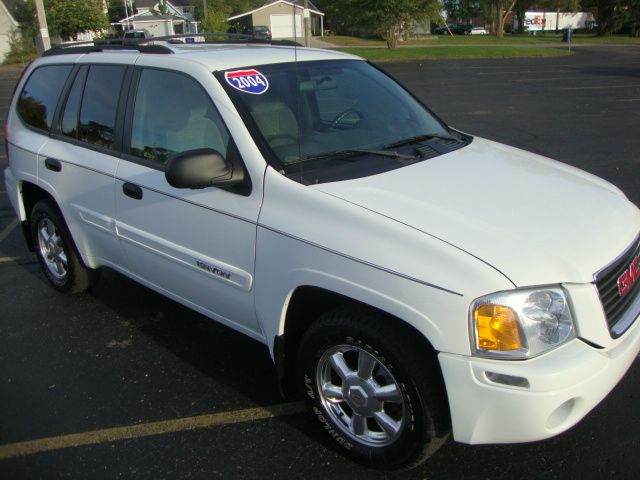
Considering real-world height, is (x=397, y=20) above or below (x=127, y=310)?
above

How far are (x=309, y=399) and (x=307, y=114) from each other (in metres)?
1.53

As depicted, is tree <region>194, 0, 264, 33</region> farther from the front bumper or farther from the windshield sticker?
the front bumper

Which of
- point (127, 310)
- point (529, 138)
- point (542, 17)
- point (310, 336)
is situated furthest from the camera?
point (542, 17)

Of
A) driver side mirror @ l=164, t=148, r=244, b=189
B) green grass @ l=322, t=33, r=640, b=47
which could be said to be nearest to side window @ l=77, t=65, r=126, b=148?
driver side mirror @ l=164, t=148, r=244, b=189

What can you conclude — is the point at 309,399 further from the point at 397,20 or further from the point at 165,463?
the point at 397,20

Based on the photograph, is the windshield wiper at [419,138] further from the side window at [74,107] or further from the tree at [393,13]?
the tree at [393,13]

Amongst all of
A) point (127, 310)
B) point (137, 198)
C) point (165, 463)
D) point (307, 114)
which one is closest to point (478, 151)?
point (307, 114)

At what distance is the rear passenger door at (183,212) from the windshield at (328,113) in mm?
203

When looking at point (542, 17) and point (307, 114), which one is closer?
point (307, 114)

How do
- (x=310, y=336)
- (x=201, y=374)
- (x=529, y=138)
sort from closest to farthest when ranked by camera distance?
(x=310, y=336)
(x=201, y=374)
(x=529, y=138)

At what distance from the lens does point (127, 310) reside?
4.44 m

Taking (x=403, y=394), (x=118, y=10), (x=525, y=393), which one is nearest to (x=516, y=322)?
(x=525, y=393)

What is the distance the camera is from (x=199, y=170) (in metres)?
2.70

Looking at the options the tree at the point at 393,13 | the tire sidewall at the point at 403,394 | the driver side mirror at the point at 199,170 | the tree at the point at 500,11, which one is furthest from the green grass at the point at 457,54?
the tire sidewall at the point at 403,394
